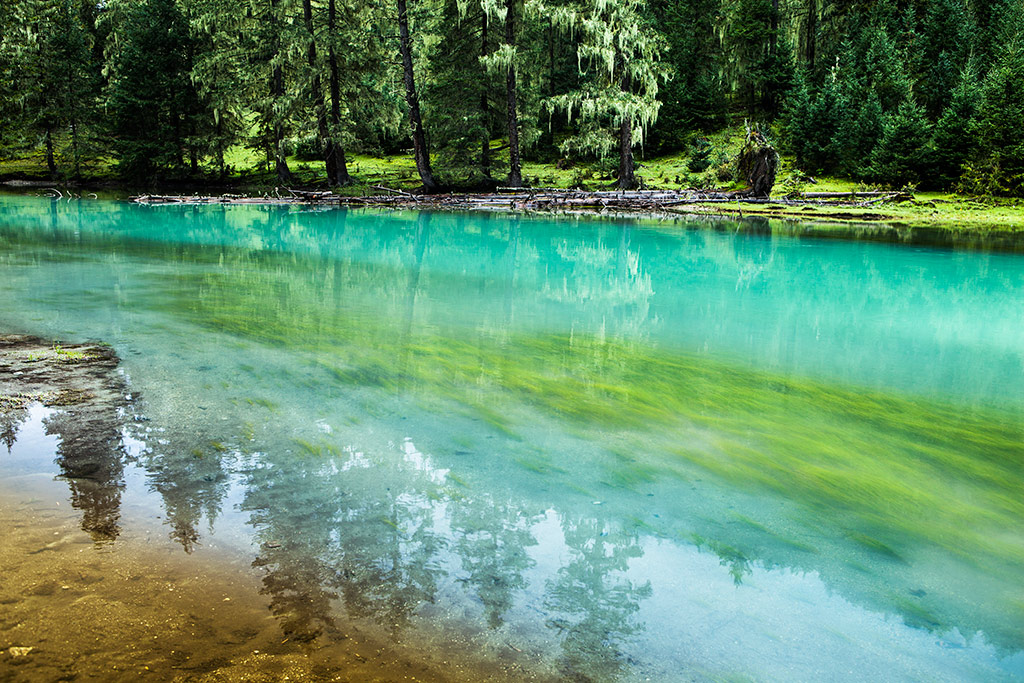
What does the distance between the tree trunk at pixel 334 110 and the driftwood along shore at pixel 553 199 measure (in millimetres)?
2929

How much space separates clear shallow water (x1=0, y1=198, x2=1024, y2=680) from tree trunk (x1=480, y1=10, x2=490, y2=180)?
72.7 ft

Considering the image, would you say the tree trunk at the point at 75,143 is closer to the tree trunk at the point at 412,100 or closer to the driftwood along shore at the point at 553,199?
the driftwood along shore at the point at 553,199

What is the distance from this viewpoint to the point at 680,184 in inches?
1325

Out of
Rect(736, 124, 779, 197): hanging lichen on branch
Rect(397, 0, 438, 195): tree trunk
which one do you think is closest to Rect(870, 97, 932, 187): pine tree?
Rect(736, 124, 779, 197): hanging lichen on branch

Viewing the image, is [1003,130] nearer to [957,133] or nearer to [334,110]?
[957,133]

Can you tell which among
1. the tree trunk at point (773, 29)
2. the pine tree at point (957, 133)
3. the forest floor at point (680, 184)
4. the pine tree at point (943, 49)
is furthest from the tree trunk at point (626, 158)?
the tree trunk at point (773, 29)

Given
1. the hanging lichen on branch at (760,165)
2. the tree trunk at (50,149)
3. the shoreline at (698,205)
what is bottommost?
the shoreline at (698,205)

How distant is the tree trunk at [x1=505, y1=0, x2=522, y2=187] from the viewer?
30.3m

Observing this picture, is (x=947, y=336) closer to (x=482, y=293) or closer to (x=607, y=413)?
(x=607, y=413)

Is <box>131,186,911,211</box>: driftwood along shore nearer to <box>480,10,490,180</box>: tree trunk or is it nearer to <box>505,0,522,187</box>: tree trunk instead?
<box>505,0,522,187</box>: tree trunk

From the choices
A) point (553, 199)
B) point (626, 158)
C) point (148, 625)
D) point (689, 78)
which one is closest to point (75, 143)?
point (553, 199)

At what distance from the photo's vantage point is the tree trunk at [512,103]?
99.5ft

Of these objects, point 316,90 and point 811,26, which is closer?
point 316,90

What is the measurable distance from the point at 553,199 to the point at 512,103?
204 inches
